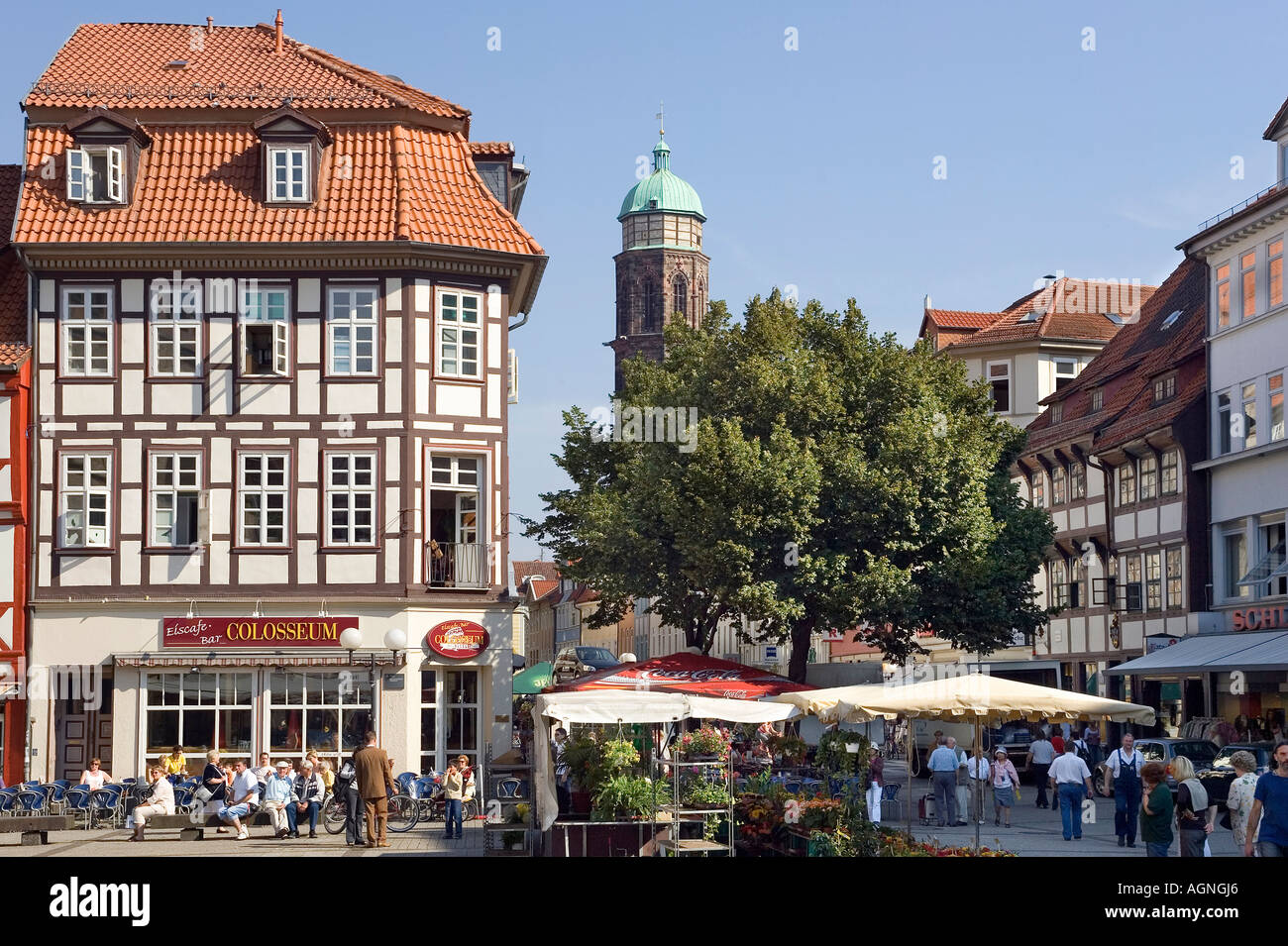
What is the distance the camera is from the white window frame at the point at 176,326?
3650 centimetres

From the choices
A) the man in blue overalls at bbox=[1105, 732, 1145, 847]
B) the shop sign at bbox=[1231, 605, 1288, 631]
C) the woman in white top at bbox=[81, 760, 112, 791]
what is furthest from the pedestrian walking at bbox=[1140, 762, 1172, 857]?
the shop sign at bbox=[1231, 605, 1288, 631]

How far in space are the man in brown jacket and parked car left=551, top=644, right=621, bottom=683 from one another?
14366mm

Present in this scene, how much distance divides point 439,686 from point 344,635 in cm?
247

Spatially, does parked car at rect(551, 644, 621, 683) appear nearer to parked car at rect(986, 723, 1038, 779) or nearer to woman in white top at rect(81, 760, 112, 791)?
parked car at rect(986, 723, 1038, 779)

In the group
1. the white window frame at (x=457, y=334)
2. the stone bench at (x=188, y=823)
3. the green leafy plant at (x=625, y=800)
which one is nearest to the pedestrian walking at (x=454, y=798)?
the stone bench at (x=188, y=823)

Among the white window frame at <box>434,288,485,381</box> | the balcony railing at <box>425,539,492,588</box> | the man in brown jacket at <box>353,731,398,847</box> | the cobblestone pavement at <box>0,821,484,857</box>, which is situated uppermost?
the white window frame at <box>434,288,485,381</box>

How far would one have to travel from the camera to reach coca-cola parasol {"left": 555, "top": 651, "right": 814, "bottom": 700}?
99.1 ft

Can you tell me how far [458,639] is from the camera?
119 feet

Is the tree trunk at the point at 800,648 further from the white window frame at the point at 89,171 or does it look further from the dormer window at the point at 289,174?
the white window frame at the point at 89,171

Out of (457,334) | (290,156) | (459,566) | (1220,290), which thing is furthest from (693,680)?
(1220,290)

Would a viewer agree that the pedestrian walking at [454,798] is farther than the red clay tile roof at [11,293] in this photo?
No

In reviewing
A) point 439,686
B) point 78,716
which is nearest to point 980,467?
point 439,686

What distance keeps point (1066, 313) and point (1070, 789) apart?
45.9 m

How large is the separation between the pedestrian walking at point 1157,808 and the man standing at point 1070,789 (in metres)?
10.0
